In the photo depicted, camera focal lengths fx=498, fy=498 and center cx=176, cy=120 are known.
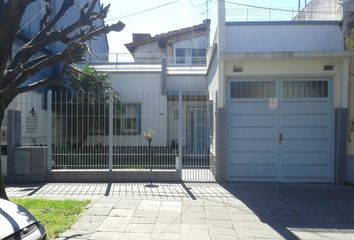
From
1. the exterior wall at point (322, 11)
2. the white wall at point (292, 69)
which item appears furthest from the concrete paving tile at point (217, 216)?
the exterior wall at point (322, 11)

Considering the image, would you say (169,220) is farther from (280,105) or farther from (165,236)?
(280,105)

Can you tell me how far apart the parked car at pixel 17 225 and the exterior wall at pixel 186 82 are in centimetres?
1598

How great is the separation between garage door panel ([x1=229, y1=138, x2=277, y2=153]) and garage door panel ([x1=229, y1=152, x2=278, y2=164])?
11 centimetres

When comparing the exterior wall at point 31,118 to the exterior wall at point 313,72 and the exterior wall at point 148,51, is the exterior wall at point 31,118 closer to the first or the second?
the exterior wall at point 313,72

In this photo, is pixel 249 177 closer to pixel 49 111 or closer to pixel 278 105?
pixel 278 105

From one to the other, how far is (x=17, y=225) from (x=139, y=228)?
2.98 m

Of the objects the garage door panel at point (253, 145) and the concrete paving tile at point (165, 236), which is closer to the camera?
the concrete paving tile at point (165, 236)

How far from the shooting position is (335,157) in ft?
43.3

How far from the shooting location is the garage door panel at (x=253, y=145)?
1344 cm

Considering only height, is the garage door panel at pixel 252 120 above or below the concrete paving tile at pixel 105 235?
above

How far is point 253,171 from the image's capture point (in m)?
13.4

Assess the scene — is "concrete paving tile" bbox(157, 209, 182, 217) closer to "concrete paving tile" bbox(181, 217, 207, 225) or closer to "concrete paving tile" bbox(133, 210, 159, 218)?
"concrete paving tile" bbox(133, 210, 159, 218)

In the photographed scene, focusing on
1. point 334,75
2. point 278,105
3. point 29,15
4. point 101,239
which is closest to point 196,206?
point 101,239

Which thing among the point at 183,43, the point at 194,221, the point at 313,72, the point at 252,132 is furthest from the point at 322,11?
the point at 183,43
